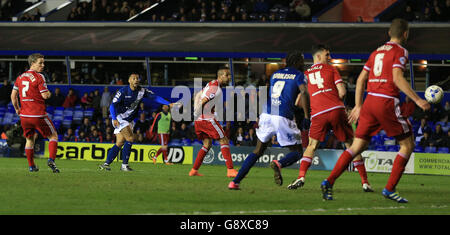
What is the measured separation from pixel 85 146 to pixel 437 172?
11795mm

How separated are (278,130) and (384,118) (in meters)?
2.13

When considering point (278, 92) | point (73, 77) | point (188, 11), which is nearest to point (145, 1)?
point (188, 11)

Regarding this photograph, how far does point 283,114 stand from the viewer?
12070 millimetres

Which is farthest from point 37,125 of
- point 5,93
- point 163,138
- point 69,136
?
point 5,93

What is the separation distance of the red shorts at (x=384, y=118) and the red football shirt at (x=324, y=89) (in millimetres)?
1701

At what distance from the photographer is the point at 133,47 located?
3244 cm

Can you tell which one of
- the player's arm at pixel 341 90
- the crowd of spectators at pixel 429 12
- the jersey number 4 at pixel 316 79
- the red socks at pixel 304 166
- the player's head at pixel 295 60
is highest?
the crowd of spectators at pixel 429 12

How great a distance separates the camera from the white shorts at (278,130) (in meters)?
Answer: 11.9

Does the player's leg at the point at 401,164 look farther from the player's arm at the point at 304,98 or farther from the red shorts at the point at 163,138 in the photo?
the red shorts at the point at 163,138

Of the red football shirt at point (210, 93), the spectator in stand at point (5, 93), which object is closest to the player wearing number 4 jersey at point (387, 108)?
the red football shirt at point (210, 93)

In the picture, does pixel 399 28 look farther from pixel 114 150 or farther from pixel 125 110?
pixel 114 150

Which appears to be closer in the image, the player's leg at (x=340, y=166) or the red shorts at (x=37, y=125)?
the player's leg at (x=340, y=166)

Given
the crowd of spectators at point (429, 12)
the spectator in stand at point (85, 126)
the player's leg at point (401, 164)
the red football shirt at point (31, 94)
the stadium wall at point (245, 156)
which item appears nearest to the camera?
the player's leg at point (401, 164)
